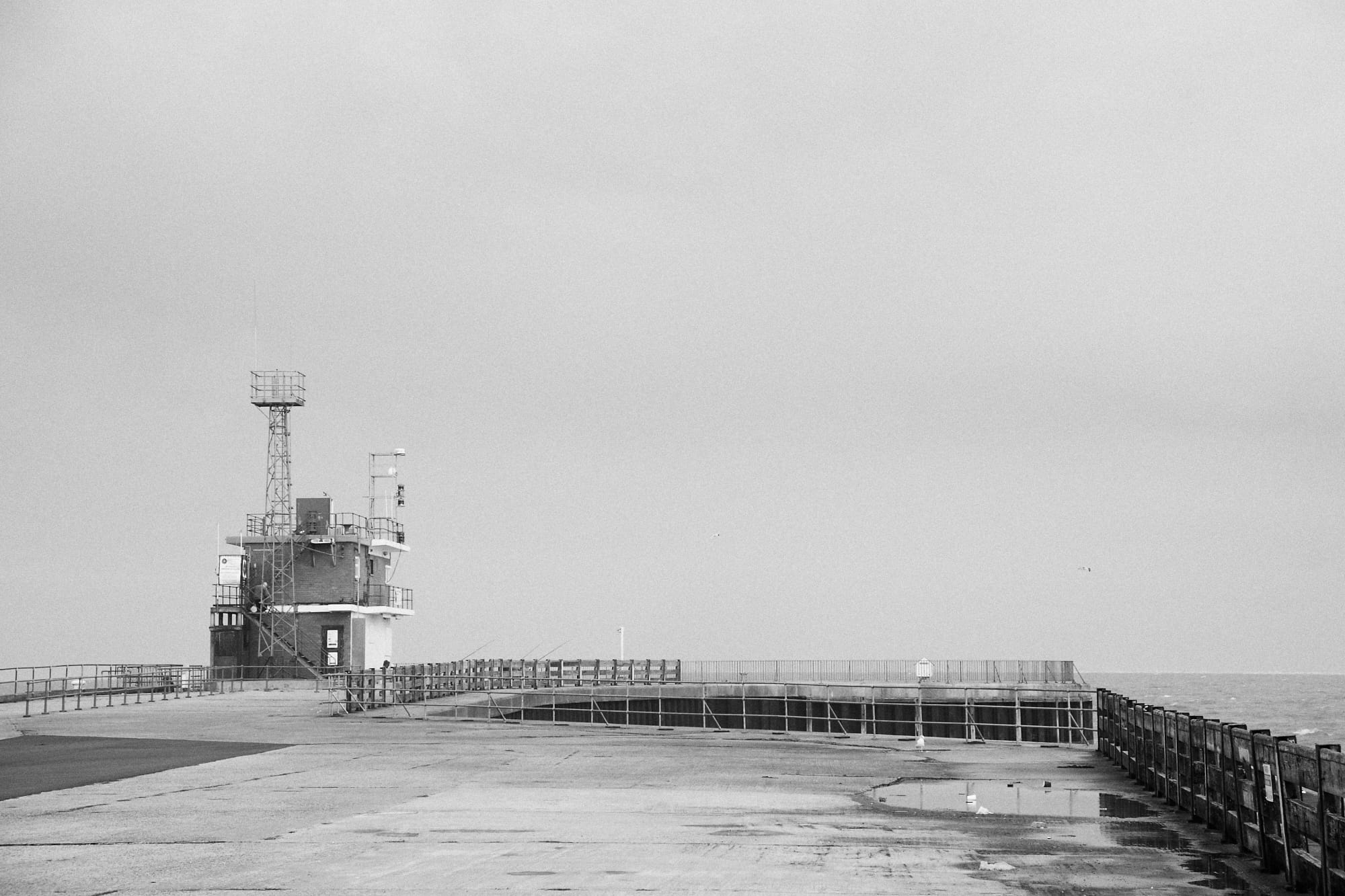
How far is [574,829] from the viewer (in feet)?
49.9

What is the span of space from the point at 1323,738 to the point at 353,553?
62.6 meters

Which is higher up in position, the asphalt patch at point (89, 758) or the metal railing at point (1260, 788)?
the metal railing at point (1260, 788)

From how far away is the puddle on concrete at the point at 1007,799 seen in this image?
675 inches

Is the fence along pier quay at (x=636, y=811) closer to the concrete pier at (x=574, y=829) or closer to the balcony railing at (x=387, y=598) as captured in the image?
the concrete pier at (x=574, y=829)

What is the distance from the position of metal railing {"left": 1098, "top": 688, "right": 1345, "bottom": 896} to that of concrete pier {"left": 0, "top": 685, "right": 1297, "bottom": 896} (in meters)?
0.35

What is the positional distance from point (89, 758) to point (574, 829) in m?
13.8

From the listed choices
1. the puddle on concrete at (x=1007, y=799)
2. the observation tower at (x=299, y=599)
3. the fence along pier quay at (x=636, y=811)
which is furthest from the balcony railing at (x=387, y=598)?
the puddle on concrete at (x=1007, y=799)

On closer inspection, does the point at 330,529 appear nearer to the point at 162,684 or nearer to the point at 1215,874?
the point at 162,684

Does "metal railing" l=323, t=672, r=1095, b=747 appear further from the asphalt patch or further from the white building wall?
the asphalt patch

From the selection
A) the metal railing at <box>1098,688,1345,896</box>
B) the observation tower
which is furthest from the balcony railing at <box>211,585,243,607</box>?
the metal railing at <box>1098,688,1345,896</box>

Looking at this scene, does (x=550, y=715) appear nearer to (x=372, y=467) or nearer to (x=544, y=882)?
(x=372, y=467)

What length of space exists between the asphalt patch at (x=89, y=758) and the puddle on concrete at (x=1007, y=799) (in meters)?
11.8

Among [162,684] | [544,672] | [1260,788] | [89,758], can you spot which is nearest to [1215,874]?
[1260,788]

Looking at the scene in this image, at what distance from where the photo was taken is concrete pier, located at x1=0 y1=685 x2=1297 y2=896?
11.8 meters
